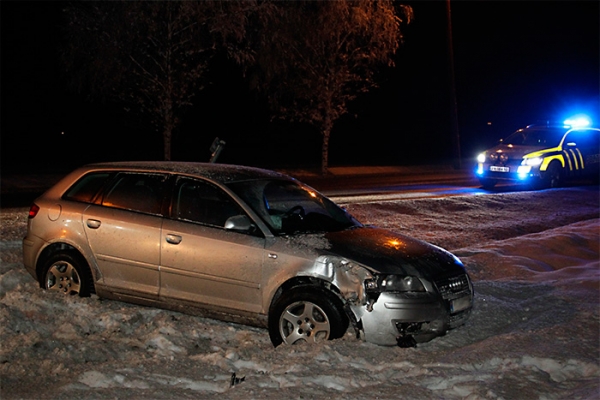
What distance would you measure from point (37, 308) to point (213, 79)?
120ft

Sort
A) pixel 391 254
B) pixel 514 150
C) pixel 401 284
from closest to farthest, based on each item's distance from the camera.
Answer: pixel 401 284 < pixel 391 254 < pixel 514 150

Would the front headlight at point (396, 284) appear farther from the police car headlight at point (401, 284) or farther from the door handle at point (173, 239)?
the door handle at point (173, 239)

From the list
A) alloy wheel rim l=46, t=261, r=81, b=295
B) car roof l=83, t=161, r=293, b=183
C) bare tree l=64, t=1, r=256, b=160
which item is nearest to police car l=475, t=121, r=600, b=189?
bare tree l=64, t=1, r=256, b=160

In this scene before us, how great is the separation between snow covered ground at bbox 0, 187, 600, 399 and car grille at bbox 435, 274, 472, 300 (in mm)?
349

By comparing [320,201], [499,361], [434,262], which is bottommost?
[499,361]

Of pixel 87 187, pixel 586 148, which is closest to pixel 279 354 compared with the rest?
pixel 87 187

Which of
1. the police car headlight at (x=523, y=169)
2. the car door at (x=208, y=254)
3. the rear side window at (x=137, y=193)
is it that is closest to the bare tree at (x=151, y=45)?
the police car headlight at (x=523, y=169)

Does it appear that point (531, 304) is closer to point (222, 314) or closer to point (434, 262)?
point (434, 262)

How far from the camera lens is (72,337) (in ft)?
19.1

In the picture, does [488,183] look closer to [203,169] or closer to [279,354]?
[203,169]

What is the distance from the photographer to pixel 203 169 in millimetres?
6781

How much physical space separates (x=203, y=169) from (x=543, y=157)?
45.9 feet

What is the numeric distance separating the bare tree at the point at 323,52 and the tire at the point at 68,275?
1622cm

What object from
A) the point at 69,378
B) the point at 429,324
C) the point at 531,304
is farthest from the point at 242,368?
the point at 531,304
